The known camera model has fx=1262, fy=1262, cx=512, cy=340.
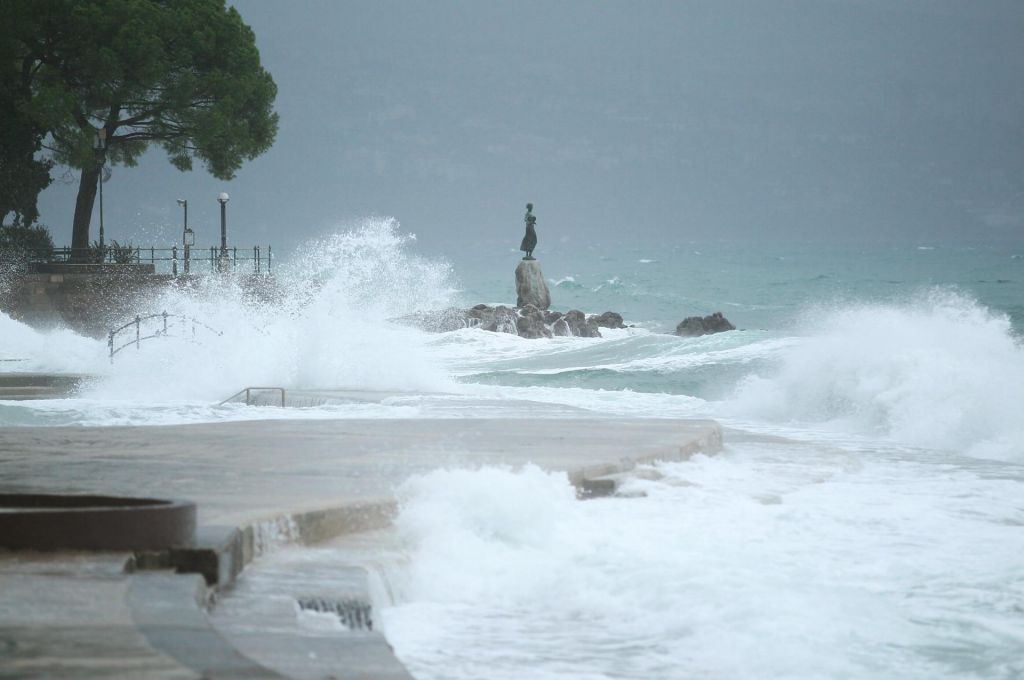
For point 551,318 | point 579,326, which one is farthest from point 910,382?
point 551,318

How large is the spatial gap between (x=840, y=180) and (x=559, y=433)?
441ft

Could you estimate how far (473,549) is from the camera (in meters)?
5.14

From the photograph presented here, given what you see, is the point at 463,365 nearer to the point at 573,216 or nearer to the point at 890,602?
the point at 890,602

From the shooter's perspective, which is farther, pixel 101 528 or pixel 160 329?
pixel 160 329

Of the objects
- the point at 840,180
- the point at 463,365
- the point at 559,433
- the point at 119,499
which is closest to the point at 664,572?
the point at 119,499

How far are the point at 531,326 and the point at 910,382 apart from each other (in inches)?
810

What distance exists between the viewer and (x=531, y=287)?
37562mm

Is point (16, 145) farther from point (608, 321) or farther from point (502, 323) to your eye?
point (608, 321)

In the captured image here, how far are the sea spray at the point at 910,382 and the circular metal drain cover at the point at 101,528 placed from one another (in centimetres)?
813

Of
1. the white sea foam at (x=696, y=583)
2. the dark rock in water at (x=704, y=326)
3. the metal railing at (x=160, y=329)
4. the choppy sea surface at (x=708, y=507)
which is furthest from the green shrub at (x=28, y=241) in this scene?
the white sea foam at (x=696, y=583)

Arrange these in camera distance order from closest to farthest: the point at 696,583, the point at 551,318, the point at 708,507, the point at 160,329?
the point at 696,583 → the point at 708,507 → the point at 160,329 → the point at 551,318

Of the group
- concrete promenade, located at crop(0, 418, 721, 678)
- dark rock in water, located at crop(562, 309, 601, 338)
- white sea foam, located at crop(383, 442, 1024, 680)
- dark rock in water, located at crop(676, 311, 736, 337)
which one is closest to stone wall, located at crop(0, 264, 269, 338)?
dark rock in water, located at crop(562, 309, 601, 338)

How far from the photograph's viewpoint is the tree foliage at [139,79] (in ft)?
99.2

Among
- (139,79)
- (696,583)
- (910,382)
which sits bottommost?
(696,583)
